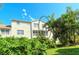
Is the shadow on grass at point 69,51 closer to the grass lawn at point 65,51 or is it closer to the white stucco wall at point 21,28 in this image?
the grass lawn at point 65,51

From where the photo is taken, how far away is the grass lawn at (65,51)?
18.0 feet

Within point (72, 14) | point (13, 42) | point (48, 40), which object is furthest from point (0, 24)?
point (72, 14)

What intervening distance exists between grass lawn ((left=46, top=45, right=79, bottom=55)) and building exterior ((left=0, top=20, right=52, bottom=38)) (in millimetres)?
250

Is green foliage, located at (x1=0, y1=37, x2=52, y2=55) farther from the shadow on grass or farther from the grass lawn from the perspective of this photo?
the shadow on grass

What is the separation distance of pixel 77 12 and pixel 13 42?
1100 millimetres

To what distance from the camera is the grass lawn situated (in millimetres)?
5500

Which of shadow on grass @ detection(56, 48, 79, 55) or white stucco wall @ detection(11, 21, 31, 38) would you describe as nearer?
shadow on grass @ detection(56, 48, 79, 55)

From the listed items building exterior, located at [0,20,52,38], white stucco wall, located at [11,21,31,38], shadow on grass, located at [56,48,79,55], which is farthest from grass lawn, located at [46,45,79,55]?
white stucco wall, located at [11,21,31,38]

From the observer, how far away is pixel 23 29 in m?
5.59

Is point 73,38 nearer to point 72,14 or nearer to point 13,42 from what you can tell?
point 72,14

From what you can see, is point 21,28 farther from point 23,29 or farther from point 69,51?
point 69,51

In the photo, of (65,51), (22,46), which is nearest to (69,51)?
(65,51)

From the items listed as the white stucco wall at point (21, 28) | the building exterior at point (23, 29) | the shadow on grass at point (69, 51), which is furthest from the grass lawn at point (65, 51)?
the white stucco wall at point (21, 28)

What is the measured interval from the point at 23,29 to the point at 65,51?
0.74 meters
